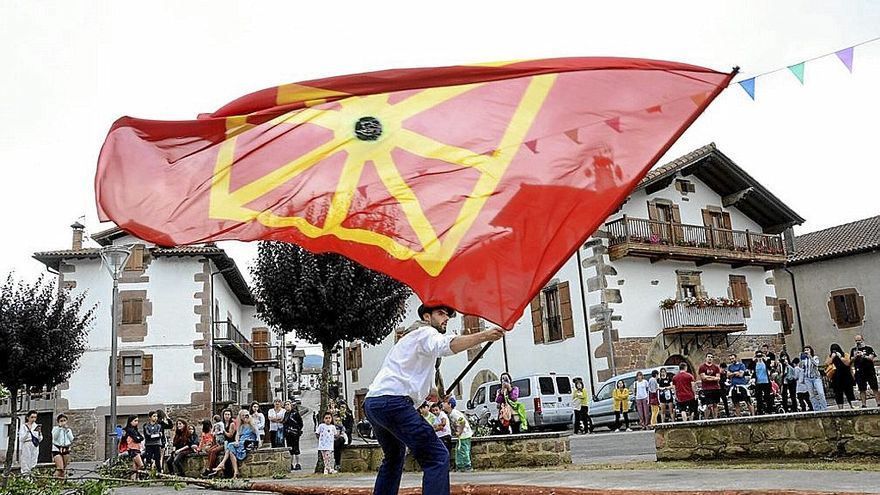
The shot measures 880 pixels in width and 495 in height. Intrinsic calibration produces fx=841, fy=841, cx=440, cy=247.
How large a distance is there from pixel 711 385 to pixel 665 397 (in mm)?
1899

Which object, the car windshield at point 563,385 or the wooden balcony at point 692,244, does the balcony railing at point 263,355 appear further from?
the car windshield at point 563,385

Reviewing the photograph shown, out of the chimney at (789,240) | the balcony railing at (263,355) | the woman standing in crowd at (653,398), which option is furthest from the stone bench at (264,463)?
the balcony railing at (263,355)

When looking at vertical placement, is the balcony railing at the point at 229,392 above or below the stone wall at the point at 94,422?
above

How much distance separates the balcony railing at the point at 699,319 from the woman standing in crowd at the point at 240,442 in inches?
720

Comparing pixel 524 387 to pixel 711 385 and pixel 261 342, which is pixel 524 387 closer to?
pixel 711 385

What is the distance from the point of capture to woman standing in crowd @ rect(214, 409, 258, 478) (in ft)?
53.6

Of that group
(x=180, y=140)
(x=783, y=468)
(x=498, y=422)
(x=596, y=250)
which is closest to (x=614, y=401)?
(x=498, y=422)

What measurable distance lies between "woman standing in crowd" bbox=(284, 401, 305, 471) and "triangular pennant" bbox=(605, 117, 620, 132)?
14664 mm

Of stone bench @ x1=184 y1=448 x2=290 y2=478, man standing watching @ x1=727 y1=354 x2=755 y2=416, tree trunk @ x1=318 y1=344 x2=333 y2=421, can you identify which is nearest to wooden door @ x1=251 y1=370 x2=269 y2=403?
tree trunk @ x1=318 y1=344 x2=333 y2=421

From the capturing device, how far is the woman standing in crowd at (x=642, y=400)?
22578 millimetres

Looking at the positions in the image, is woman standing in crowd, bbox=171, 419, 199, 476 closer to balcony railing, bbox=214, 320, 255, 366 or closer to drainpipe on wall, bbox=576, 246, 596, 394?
drainpipe on wall, bbox=576, 246, 596, 394

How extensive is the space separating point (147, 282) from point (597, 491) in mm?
32197

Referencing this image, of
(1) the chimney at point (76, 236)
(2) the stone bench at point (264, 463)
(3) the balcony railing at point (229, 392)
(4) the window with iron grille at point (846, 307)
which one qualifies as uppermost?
(1) the chimney at point (76, 236)

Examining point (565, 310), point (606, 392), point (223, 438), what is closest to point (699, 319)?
point (565, 310)
